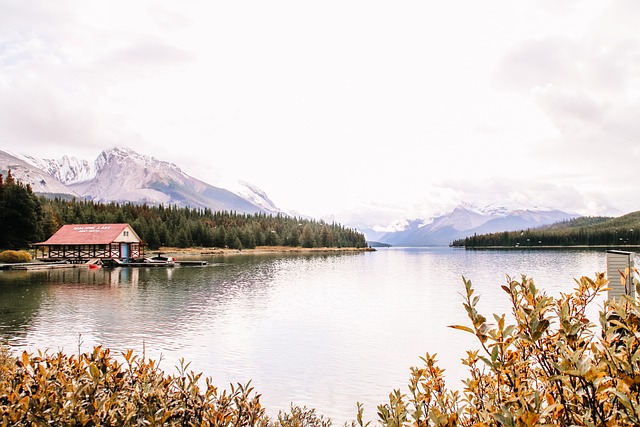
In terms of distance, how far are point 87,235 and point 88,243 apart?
2656 millimetres

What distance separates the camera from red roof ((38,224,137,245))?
84875 mm

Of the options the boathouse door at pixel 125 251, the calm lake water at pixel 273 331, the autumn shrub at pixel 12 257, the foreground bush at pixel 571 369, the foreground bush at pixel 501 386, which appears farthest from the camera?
the boathouse door at pixel 125 251

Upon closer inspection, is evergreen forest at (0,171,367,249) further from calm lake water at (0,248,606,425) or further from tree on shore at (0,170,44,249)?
calm lake water at (0,248,606,425)

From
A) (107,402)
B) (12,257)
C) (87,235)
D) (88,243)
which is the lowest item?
(12,257)

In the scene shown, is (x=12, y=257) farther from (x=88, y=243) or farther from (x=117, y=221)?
(x=117, y=221)

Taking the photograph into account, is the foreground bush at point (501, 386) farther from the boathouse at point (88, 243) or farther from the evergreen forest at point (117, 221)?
the evergreen forest at point (117, 221)

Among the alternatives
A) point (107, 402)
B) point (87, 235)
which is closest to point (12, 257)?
point (87, 235)

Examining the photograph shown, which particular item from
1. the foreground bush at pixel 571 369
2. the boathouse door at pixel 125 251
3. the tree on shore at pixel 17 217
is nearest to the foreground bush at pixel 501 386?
the foreground bush at pixel 571 369

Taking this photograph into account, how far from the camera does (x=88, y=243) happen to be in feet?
278

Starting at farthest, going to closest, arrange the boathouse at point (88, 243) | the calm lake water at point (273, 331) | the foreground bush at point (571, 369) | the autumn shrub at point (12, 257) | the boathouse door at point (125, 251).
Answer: the boathouse door at point (125, 251)
the boathouse at point (88, 243)
the autumn shrub at point (12, 257)
the calm lake water at point (273, 331)
the foreground bush at point (571, 369)

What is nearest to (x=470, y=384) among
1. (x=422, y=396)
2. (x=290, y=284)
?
(x=422, y=396)

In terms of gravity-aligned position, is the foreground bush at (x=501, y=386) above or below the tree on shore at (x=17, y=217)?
below

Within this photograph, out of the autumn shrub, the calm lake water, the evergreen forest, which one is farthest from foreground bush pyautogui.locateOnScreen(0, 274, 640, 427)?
the evergreen forest

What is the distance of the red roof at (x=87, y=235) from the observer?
84.9 m
